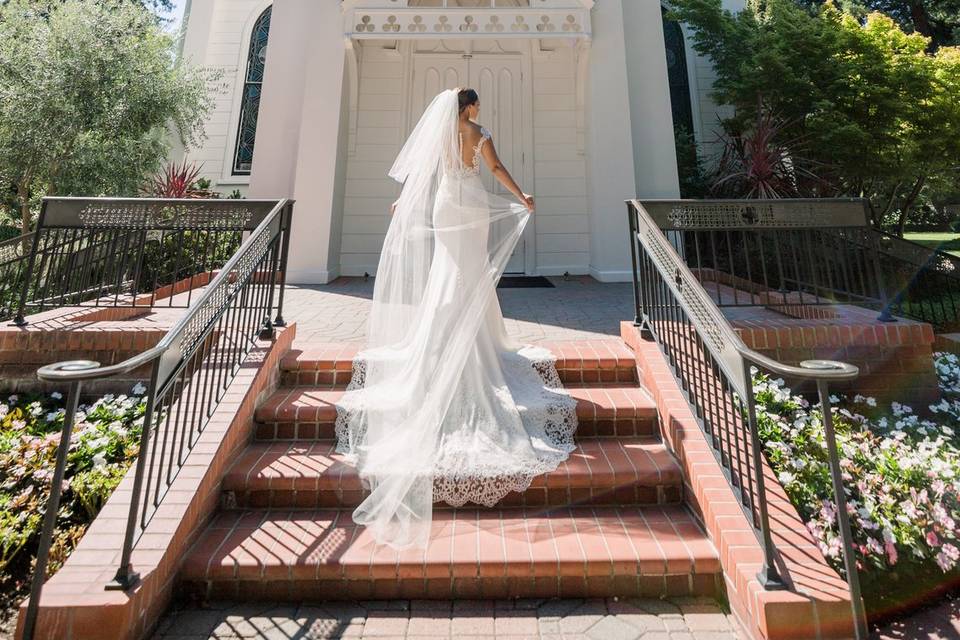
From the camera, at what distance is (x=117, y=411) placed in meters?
3.36

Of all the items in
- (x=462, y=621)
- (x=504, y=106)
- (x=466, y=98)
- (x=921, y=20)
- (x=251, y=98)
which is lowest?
(x=462, y=621)

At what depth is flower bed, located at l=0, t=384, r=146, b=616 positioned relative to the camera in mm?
2367

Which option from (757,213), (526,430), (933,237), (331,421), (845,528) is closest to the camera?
(845,528)

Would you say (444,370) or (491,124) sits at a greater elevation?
(491,124)

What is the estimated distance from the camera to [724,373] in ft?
7.99

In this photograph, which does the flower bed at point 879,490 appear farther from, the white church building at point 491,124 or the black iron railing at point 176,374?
the white church building at point 491,124

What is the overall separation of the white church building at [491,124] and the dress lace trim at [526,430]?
4.44m

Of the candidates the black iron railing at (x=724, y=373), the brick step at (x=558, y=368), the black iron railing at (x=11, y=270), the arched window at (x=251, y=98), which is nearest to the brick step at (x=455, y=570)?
the black iron railing at (x=724, y=373)

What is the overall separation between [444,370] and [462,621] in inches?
54.5

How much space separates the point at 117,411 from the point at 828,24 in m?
12.1

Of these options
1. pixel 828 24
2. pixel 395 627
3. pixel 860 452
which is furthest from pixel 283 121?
pixel 828 24

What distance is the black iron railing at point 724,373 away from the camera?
1.88 m

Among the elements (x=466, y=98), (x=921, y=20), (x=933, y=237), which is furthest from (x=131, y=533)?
(x=933, y=237)

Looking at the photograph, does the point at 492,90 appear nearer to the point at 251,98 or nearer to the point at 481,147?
the point at 481,147
